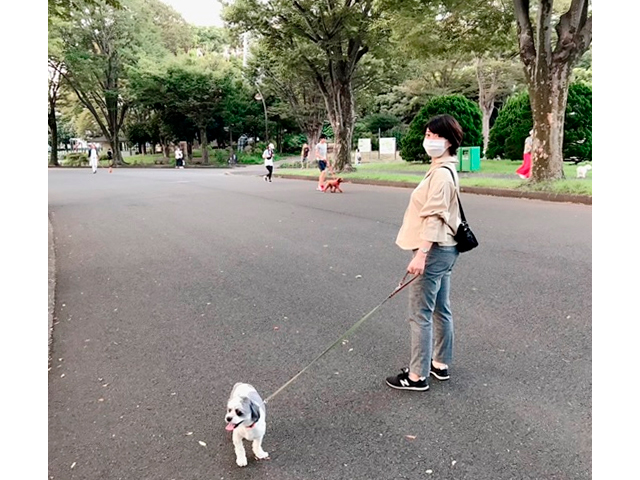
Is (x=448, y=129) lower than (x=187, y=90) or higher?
lower

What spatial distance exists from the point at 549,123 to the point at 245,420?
12911 mm

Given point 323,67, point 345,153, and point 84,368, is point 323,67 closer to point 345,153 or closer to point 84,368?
point 345,153

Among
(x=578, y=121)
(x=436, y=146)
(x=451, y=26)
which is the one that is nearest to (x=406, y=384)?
(x=436, y=146)

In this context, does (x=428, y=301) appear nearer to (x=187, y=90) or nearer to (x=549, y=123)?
(x=549, y=123)

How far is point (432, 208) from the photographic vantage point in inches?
119

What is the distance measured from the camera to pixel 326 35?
22.3 metres

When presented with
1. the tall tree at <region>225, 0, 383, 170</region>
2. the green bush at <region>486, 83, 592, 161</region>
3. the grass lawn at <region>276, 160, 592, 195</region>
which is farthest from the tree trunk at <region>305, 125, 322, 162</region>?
the grass lawn at <region>276, 160, 592, 195</region>

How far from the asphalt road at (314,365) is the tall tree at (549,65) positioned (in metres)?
6.21

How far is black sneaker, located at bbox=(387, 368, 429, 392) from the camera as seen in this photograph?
128 inches

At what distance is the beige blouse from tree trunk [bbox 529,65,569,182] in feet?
37.6

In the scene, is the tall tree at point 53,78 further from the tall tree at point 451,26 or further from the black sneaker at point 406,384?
the black sneaker at point 406,384

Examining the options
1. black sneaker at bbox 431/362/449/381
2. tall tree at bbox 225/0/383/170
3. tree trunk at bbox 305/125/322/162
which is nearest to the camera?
black sneaker at bbox 431/362/449/381

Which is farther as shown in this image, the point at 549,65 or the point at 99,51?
the point at 99,51

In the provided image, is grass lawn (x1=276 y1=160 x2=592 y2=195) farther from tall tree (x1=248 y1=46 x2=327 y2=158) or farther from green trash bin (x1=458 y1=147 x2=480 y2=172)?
tall tree (x1=248 y1=46 x2=327 y2=158)
